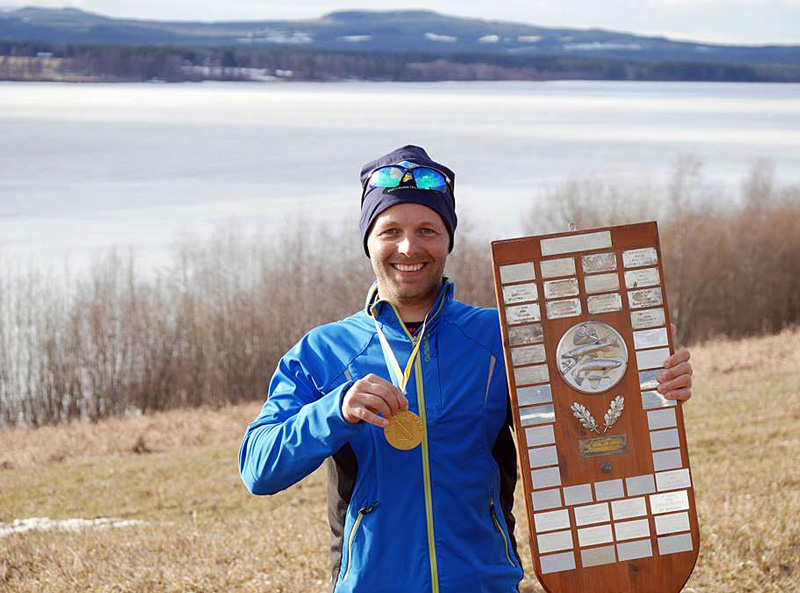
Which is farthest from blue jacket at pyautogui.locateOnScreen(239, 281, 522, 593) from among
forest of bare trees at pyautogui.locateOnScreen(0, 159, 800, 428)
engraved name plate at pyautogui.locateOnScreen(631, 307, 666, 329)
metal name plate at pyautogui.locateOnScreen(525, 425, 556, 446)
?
forest of bare trees at pyautogui.locateOnScreen(0, 159, 800, 428)

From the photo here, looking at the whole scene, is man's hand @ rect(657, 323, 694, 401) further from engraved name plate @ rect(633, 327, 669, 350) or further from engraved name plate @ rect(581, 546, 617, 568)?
engraved name plate @ rect(581, 546, 617, 568)

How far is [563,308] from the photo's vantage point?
3.83 metres

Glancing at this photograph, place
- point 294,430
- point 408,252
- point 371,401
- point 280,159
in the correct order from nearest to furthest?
1. point 371,401
2. point 294,430
3. point 408,252
4. point 280,159

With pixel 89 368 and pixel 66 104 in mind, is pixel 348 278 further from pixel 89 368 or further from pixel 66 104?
pixel 66 104

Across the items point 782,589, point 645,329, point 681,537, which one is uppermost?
point 645,329

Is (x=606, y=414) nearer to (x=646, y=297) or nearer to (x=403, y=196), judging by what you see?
(x=646, y=297)

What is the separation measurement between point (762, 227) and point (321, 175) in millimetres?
69274

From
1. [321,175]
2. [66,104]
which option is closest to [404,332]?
[321,175]

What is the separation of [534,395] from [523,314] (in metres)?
0.29

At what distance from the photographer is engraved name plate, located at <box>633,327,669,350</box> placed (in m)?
3.85

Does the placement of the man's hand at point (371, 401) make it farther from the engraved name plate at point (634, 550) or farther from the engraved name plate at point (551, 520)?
the engraved name plate at point (634, 550)

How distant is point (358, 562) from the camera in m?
3.62

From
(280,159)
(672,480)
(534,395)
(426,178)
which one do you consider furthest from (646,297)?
(280,159)

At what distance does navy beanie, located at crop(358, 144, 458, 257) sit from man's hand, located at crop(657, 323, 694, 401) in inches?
35.1
